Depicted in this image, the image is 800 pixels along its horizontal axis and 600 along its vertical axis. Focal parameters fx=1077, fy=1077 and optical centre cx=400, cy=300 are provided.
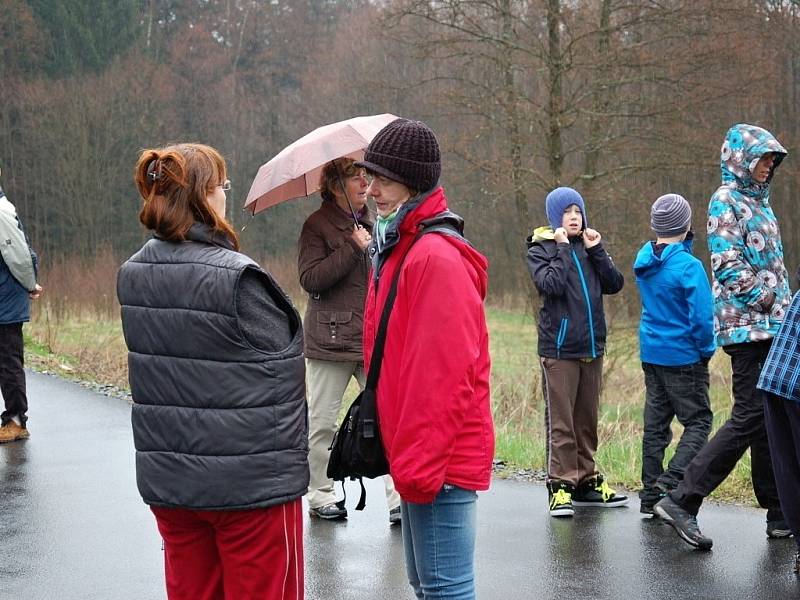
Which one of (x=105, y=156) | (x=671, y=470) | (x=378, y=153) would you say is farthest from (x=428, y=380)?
(x=105, y=156)

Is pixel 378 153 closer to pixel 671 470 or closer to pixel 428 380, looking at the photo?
pixel 428 380

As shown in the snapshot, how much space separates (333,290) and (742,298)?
2227 millimetres

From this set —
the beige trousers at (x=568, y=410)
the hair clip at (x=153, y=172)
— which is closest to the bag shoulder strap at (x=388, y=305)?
the hair clip at (x=153, y=172)

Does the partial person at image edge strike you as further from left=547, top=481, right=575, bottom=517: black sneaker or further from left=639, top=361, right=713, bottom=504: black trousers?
left=639, top=361, right=713, bottom=504: black trousers

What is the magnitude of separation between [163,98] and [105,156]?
241 inches

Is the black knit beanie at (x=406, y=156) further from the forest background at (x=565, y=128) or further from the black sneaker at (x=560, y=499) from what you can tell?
the forest background at (x=565, y=128)

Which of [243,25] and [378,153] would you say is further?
[243,25]

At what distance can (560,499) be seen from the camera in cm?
633

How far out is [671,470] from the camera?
6348mm

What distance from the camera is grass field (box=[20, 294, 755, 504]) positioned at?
791 cm

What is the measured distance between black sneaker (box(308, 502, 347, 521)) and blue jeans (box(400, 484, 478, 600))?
276 cm

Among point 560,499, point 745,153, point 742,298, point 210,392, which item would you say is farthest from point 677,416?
point 210,392

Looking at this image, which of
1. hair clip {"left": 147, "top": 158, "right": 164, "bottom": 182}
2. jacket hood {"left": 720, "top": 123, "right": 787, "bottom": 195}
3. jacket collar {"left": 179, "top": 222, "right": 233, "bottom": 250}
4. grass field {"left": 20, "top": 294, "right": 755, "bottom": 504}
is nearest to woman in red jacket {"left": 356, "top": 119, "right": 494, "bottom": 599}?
jacket collar {"left": 179, "top": 222, "right": 233, "bottom": 250}

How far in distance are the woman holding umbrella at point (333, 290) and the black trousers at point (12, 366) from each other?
3.35 meters
